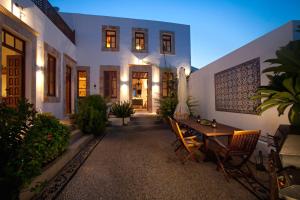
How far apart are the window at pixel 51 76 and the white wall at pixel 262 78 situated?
5.85 m

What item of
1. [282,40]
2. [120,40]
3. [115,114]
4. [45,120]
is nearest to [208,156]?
[282,40]

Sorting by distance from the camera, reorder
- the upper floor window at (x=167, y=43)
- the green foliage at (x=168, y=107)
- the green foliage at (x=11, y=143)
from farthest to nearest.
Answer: the upper floor window at (x=167, y=43), the green foliage at (x=168, y=107), the green foliage at (x=11, y=143)

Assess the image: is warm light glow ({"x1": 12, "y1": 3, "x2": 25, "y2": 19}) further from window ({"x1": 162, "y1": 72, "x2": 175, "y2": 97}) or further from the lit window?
the lit window

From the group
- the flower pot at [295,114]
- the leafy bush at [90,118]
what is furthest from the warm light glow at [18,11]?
the flower pot at [295,114]

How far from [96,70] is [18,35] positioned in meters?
5.83

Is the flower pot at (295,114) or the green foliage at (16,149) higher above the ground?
the flower pot at (295,114)

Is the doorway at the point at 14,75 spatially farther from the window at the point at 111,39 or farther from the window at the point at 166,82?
the window at the point at 166,82

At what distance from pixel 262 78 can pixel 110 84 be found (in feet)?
28.2

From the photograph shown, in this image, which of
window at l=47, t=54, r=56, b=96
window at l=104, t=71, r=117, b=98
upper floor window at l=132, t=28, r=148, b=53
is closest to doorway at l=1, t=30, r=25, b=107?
window at l=47, t=54, r=56, b=96

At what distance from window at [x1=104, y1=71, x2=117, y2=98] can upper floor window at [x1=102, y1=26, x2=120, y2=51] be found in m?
1.47

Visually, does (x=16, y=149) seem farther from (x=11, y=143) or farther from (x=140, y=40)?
(x=140, y=40)

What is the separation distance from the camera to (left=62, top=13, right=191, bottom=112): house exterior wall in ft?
35.7

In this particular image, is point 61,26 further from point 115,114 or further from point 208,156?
point 208,156

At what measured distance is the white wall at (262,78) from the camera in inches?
141
